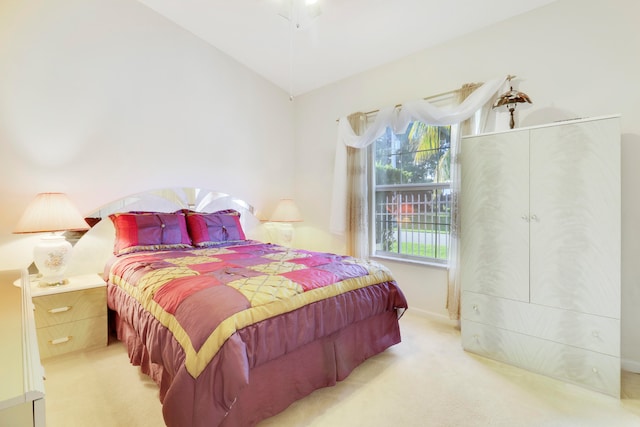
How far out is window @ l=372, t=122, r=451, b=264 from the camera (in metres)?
3.18

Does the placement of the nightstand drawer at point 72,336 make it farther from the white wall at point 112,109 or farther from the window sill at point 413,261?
the window sill at point 413,261

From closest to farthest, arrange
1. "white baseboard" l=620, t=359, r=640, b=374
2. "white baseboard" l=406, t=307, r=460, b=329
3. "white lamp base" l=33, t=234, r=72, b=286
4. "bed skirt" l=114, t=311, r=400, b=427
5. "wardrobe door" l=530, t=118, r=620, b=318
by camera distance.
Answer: "bed skirt" l=114, t=311, r=400, b=427 < "wardrobe door" l=530, t=118, r=620, b=318 < "white baseboard" l=620, t=359, r=640, b=374 < "white lamp base" l=33, t=234, r=72, b=286 < "white baseboard" l=406, t=307, r=460, b=329

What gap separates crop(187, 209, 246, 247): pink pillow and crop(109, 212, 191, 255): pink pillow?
0.11 meters

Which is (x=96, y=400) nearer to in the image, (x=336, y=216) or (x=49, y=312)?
(x=49, y=312)

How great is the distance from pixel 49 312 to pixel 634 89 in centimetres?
436

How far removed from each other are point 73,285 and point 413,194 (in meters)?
3.13

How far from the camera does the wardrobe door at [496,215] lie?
87.4 inches

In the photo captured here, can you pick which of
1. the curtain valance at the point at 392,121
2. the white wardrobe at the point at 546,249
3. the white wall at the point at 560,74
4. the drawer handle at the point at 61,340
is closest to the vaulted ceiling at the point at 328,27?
the white wall at the point at 560,74

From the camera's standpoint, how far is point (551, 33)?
8.02 feet

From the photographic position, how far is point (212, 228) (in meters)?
3.30

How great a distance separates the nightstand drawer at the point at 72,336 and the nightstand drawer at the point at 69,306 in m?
0.04

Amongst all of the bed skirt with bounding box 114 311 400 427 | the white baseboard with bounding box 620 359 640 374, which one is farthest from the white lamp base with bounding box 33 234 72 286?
the white baseboard with bounding box 620 359 640 374

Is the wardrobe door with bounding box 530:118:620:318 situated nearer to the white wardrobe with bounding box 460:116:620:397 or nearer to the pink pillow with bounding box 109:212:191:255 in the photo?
the white wardrobe with bounding box 460:116:620:397

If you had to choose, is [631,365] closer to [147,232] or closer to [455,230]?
[455,230]
